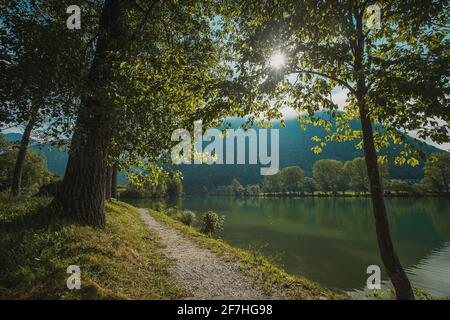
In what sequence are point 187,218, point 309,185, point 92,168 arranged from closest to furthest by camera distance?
point 92,168
point 187,218
point 309,185

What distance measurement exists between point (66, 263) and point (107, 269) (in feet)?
3.47

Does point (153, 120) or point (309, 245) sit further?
point (309, 245)

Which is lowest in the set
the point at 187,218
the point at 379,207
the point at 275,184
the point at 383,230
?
the point at 187,218

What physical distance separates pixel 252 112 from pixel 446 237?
87.6ft

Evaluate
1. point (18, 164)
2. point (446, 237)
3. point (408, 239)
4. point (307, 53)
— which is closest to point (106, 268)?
point (307, 53)

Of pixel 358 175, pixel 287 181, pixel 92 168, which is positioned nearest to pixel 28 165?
pixel 92 168

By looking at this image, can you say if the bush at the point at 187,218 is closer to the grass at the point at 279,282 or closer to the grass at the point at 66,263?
the grass at the point at 279,282

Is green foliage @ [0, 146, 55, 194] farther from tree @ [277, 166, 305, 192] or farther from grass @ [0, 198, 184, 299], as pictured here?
tree @ [277, 166, 305, 192]

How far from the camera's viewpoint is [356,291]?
1273 centimetres

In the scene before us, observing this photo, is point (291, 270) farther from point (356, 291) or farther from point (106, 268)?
point (106, 268)

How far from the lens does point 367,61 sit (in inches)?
241

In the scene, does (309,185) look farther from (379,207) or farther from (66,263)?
(66,263)

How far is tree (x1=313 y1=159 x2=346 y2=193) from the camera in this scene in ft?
412
